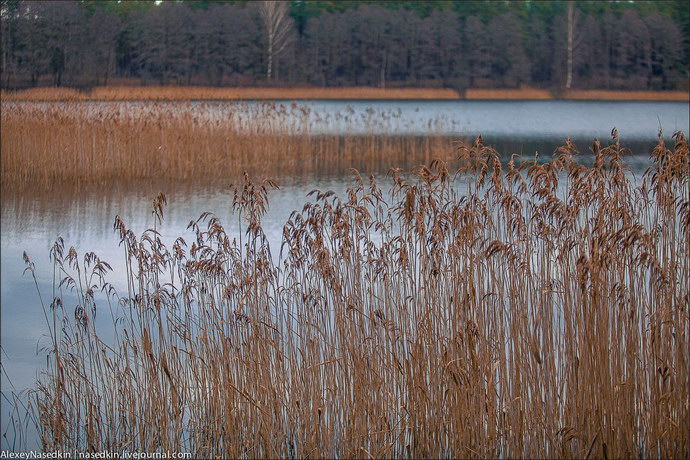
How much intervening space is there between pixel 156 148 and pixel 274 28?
2343cm

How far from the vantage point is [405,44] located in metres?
36.4

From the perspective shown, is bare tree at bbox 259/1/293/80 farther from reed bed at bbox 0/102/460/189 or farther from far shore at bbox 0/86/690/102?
reed bed at bbox 0/102/460/189

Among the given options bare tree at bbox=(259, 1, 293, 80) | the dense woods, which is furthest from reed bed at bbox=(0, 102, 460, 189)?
bare tree at bbox=(259, 1, 293, 80)

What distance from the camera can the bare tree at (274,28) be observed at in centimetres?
3288

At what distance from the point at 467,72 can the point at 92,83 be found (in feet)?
69.2

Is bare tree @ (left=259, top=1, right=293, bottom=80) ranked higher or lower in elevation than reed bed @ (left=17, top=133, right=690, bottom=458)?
higher

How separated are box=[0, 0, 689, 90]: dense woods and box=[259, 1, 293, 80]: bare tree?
74mm

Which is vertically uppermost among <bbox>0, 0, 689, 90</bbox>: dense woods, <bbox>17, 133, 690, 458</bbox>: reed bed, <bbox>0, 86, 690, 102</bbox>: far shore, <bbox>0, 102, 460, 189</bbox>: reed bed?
<bbox>0, 0, 689, 90</bbox>: dense woods

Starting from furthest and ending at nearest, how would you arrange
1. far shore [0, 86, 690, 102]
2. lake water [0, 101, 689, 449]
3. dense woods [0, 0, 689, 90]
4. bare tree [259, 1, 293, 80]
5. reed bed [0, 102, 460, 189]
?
bare tree [259, 1, 293, 80], far shore [0, 86, 690, 102], dense woods [0, 0, 689, 90], reed bed [0, 102, 460, 189], lake water [0, 101, 689, 449]

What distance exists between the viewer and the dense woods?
1170 inches

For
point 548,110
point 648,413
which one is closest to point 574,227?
point 648,413

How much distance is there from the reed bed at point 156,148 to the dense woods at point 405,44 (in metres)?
12.8

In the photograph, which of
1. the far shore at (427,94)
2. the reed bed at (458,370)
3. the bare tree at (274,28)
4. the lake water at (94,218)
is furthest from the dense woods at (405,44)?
the reed bed at (458,370)

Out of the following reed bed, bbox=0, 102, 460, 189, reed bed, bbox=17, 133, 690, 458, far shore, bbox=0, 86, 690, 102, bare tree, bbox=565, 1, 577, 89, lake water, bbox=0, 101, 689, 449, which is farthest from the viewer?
bare tree, bbox=565, 1, 577, 89
